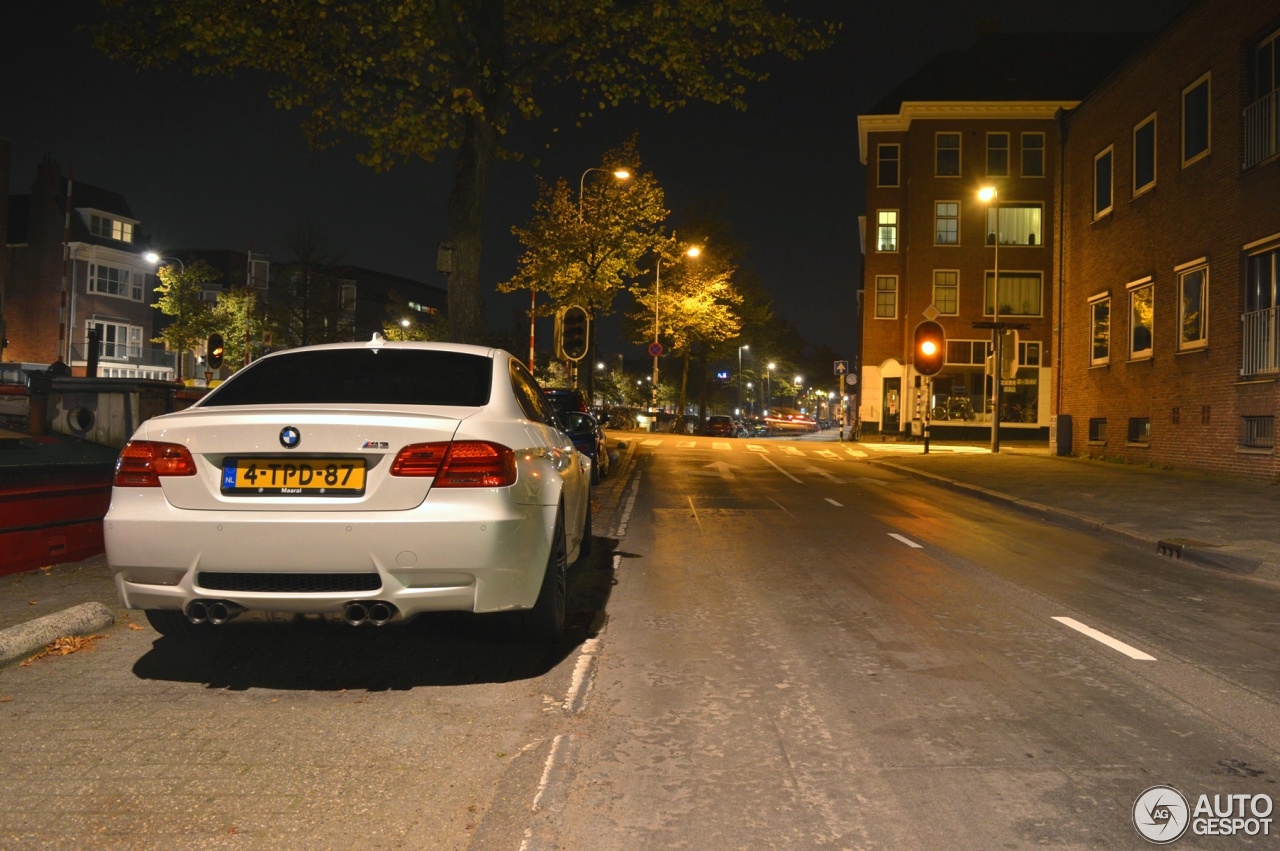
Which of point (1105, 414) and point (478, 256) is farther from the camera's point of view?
point (1105, 414)

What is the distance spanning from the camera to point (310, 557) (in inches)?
183

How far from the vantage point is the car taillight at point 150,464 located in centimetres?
484

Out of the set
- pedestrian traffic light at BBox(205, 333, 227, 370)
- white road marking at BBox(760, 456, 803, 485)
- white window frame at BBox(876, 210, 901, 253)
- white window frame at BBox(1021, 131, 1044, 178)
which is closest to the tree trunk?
white road marking at BBox(760, 456, 803, 485)

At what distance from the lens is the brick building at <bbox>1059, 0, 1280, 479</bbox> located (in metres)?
18.8

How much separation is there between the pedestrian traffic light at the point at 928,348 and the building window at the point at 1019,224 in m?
18.1

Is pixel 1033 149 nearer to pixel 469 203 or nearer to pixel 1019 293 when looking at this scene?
pixel 1019 293

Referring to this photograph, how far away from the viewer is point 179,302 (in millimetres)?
61031

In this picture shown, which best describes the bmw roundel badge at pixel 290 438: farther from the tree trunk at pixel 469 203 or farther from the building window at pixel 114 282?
the building window at pixel 114 282

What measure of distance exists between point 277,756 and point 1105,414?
2573 cm

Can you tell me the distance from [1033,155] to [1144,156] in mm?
22851

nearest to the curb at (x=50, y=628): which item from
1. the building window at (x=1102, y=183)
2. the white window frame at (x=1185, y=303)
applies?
the white window frame at (x=1185, y=303)

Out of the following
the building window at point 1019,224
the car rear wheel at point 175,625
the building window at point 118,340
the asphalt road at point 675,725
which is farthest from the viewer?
the building window at point 118,340

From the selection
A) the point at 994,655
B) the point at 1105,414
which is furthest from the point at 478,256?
the point at 1105,414

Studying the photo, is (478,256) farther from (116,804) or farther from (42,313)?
(42,313)
